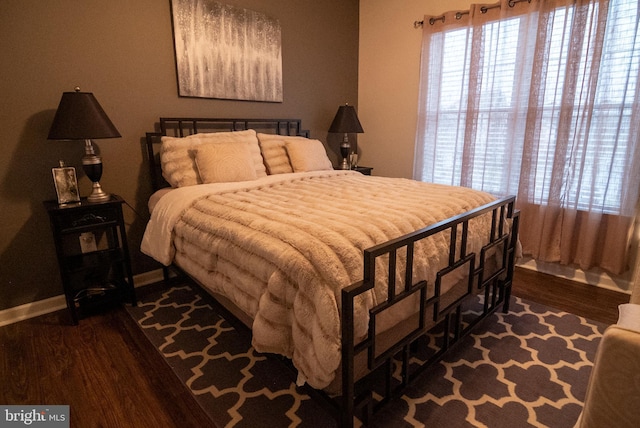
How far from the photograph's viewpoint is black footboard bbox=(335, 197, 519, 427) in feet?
3.77

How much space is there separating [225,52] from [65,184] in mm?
1637

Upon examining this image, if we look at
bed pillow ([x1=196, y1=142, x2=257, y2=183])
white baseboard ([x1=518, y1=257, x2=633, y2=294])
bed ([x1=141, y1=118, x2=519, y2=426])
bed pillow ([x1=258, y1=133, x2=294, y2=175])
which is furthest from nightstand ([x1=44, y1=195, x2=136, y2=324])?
white baseboard ([x1=518, y1=257, x2=633, y2=294])

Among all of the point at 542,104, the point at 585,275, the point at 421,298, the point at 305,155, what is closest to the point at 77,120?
the point at 305,155

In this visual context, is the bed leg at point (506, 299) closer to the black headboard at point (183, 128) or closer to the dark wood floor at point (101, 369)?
the dark wood floor at point (101, 369)

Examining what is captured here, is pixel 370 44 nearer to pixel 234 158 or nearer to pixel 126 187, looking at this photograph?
pixel 234 158

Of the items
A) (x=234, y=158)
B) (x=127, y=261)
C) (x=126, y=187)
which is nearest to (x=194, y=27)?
(x=234, y=158)

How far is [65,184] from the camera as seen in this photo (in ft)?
7.04

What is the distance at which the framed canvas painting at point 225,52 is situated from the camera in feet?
8.85

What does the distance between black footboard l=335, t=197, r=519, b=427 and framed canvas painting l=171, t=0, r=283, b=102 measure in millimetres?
2300

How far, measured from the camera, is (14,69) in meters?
2.07

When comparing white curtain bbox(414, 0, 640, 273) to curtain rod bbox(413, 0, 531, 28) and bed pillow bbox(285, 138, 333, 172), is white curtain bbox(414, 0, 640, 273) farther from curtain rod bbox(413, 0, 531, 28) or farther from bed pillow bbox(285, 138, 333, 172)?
bed pillow bbox(285, 138, 333, 172)

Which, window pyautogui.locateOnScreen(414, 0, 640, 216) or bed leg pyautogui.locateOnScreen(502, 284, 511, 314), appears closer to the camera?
bed leg pyautogui.locateOnScreen(502, 284, 511, 314)

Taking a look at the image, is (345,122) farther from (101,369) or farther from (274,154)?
Result: (101,369)

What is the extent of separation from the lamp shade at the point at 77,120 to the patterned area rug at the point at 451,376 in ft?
3.72
